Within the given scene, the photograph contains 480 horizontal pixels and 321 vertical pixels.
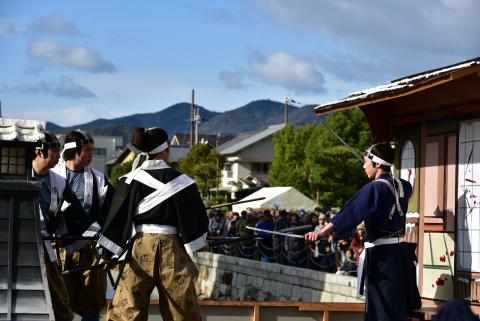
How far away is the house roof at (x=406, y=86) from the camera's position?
8.91m

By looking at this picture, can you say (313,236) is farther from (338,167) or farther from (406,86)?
(338,167)

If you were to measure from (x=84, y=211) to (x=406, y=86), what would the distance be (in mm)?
3072

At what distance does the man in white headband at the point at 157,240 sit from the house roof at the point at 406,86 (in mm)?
2397

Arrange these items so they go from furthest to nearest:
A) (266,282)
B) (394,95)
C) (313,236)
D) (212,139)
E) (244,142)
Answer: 1. (212,139)
2. (244,142)
3. (266,282)
4. (394,95)
5. (313,236)

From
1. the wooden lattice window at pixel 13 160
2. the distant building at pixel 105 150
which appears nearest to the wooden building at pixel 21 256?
the wooden lattice window at pixel 13 160

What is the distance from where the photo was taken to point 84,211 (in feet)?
30.7

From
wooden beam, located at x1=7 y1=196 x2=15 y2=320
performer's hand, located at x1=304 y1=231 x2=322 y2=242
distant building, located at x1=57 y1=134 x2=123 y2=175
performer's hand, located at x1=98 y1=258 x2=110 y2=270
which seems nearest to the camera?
wooden beam, located at x1=7 y1=196 x2=15 y2=320

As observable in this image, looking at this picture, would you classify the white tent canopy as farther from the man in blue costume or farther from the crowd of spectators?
the man in blue costume

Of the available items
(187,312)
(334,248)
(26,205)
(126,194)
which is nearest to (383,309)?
(187,312)

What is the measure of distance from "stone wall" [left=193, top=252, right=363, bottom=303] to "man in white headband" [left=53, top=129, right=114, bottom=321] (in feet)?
29.4

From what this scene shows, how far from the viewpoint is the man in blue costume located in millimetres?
8891

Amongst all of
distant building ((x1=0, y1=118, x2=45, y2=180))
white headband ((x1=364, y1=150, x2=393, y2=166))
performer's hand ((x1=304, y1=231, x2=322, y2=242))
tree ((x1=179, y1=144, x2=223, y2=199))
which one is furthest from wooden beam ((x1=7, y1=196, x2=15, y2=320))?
tree ((x1=179, y1=144, x2=223, y2=199))

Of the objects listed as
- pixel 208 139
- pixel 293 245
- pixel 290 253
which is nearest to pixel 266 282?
pixel 290 253

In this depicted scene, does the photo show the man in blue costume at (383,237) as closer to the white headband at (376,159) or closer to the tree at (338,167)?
the white headband at (376,159)
